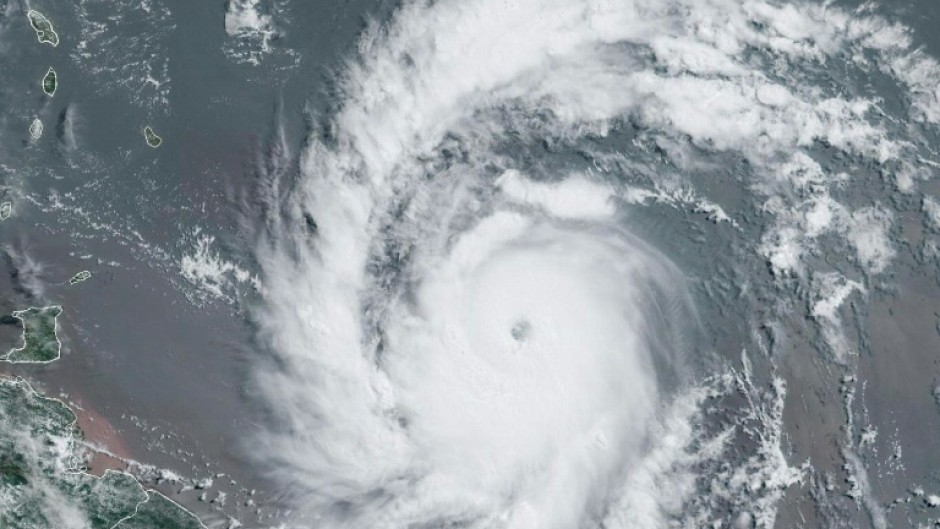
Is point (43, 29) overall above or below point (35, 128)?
above

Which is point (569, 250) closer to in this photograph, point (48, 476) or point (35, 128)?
point (35, 128)

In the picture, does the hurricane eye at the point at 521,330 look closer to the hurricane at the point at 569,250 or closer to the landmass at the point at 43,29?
the hurricane at the point at 569,250

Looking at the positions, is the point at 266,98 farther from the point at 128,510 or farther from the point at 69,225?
the point at 128,510

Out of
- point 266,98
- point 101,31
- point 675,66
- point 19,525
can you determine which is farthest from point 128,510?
point 675,66

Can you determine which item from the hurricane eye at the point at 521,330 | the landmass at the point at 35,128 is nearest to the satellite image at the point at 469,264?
the landmass at the point at 35,128

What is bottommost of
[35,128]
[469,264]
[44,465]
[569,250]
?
[44,465]

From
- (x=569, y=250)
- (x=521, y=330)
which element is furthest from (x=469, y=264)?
(x=569, y=250)

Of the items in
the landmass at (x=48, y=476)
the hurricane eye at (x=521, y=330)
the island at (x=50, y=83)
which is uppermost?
the island at (x=50, y=83)
